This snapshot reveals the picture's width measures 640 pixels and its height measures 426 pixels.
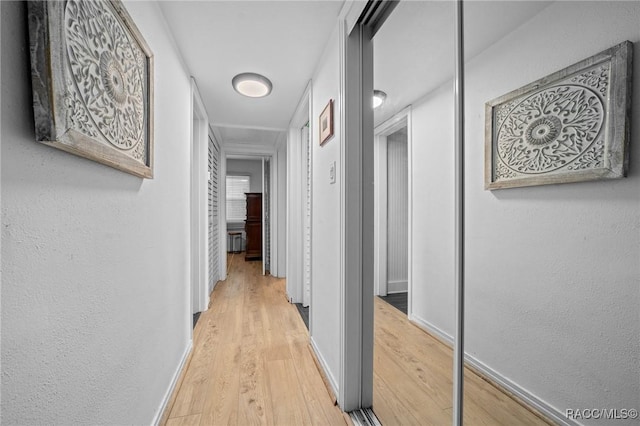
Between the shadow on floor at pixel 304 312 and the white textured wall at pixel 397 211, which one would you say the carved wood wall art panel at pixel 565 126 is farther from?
the shadow on floor at pixel 304 312

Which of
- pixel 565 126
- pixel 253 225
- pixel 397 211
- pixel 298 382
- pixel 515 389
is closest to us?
pixel 565 126

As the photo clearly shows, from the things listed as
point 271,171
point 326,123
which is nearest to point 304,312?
point 326,123

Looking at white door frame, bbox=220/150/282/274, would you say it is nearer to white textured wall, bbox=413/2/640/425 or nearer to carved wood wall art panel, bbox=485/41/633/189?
white textured wall, bbox=413/2/640/425

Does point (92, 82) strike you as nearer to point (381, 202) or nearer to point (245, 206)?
point (381, 202)

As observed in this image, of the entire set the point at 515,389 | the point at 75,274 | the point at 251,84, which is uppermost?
the point at 251,84

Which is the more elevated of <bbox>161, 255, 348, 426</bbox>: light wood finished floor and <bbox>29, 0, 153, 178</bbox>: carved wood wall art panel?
<bbox>29, 0, 153, 178</bbox>: carved wood wall art panel

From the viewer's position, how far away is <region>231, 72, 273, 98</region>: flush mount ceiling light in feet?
7.25

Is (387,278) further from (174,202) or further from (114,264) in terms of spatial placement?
(174,202)

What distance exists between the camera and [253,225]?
5906mm

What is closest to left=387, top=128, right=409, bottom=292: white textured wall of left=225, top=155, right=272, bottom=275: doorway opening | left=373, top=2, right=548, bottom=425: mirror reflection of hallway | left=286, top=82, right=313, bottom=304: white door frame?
left=373, top=2, right=548, bottom=425: mirror reflection of hallway

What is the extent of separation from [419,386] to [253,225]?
16.8 feet

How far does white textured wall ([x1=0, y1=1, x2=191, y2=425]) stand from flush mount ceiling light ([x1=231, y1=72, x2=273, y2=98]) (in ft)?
2.63

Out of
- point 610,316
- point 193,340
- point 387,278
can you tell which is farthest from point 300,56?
point 193,340

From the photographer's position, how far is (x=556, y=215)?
56 centimetres
